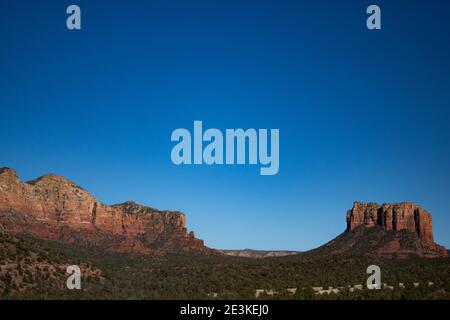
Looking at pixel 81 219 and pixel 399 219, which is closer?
pixel 399 219

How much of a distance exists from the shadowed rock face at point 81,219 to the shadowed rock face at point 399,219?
157 feet

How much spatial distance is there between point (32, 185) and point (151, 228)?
38477 millimetres

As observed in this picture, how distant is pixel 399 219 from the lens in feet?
513

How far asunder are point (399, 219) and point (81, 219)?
91.4 m

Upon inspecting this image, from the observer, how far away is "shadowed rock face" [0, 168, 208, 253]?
445 feet

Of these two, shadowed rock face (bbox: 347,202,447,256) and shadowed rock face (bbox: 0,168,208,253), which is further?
shadowed rock face (bbox: 347,202,447,256)

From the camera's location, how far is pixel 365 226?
15888 centimetres

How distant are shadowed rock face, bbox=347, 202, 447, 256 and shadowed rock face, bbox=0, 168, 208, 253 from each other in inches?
1886

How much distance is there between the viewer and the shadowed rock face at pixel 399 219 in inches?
5969

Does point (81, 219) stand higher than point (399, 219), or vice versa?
point (399, 219)

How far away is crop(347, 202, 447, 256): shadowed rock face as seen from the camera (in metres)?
152
